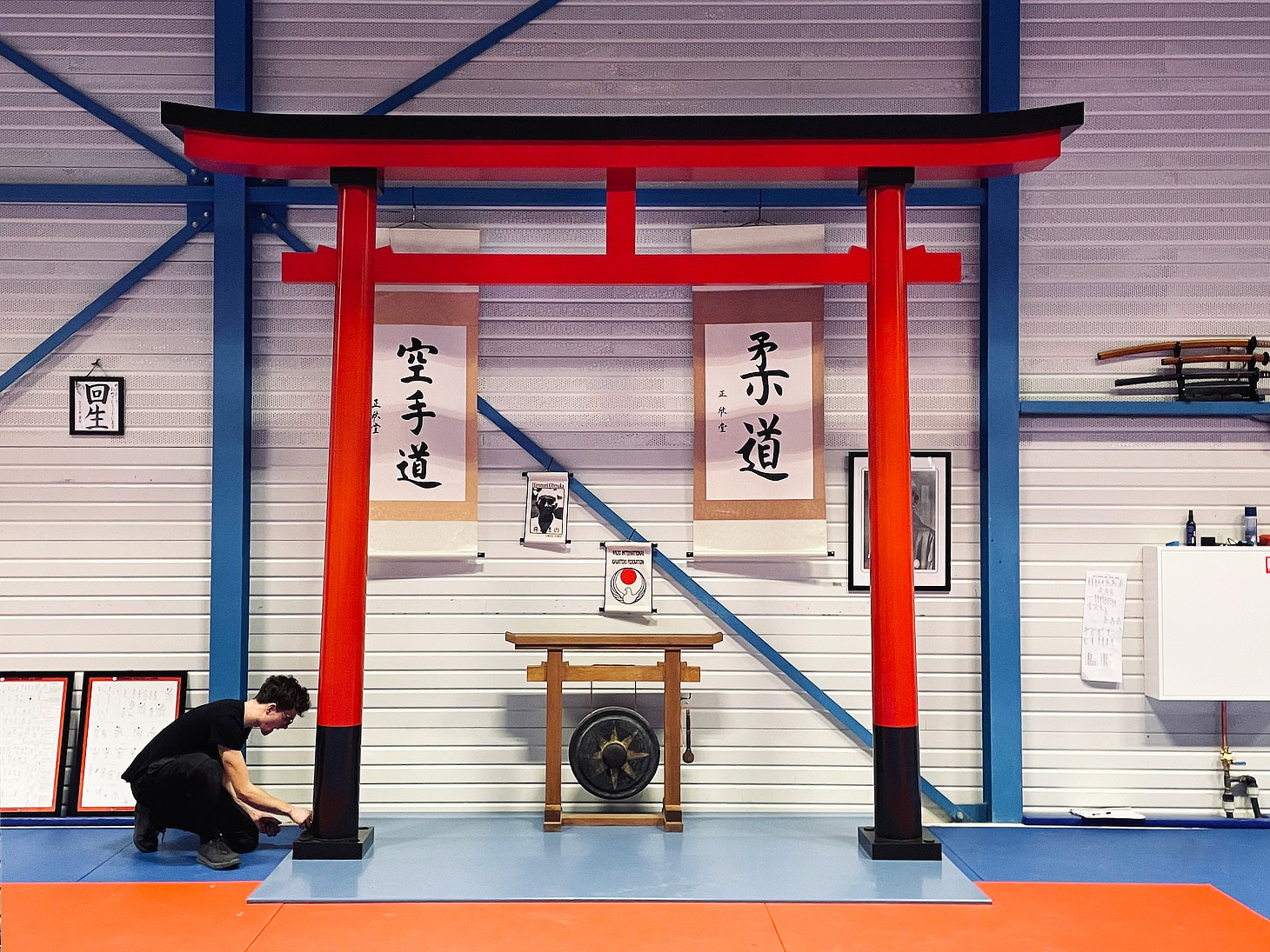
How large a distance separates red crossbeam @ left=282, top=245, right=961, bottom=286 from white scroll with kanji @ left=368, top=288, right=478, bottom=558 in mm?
797

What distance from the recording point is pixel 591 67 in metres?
6.36

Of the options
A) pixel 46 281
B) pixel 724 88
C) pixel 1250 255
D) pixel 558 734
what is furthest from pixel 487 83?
pixel 1250 255

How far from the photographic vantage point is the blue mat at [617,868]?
465 cm

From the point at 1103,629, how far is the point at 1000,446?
1.29m

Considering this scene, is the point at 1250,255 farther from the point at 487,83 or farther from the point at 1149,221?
the point at 487,83

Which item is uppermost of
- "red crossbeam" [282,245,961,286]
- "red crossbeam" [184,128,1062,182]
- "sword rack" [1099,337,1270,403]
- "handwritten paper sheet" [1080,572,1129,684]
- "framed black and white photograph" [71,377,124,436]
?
"red crossbeam" [184,128,1062,182]

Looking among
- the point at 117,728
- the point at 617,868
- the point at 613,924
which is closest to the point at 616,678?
the point at 617,868

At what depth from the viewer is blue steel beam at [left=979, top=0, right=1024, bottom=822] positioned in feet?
20.0

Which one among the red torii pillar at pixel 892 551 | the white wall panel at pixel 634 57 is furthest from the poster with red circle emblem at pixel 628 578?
the white wall panel at pixel 634 57

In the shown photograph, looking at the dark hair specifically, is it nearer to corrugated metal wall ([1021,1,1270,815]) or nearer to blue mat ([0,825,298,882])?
blue mat ([0,825,298,882])

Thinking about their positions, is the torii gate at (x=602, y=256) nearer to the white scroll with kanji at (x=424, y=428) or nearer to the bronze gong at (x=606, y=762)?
the white scroll with kanji at (x=424, y=428)

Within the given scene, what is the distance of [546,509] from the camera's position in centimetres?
622

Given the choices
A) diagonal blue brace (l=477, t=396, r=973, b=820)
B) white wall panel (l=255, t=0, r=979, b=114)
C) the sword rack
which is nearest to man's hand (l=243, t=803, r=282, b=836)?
diagonal blue brace (l=477, t=396, r=973, b=820)

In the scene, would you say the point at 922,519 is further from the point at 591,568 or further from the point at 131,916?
the point at 131,916
